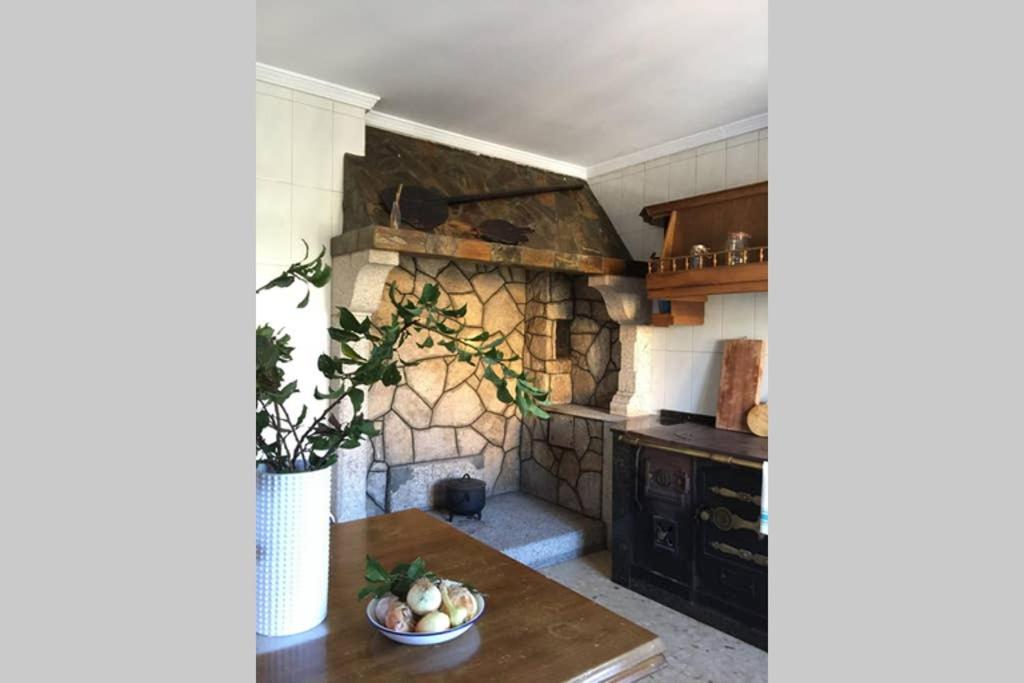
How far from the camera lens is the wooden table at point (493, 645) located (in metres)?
0.90

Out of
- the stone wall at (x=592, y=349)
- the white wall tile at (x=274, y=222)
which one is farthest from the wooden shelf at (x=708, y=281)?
the white wall tile at (x=274, y=222)

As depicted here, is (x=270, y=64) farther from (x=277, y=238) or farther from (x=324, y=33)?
(x=277, y=238)

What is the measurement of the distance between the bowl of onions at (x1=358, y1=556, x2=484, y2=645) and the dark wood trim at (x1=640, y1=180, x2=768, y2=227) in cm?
252

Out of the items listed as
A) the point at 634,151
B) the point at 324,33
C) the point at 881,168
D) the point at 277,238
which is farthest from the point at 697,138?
the point at 881,168

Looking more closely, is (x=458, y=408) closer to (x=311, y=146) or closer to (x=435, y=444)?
(x=435, y=444)

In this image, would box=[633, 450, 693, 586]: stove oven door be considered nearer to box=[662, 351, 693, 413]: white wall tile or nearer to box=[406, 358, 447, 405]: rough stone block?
box=[662, 351, 693, 413]: white wall tile

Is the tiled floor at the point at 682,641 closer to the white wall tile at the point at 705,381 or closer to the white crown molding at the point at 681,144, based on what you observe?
the white wall tile at the point at 705,381

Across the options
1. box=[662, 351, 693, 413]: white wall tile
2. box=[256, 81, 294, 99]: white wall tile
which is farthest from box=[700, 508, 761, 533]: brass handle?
box=[256, 81, 294, 99]: white wall tile

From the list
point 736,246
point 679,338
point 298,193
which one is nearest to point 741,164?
point 736,246

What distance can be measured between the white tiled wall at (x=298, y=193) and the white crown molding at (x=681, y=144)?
1.61m

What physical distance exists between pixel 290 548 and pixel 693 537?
217cm

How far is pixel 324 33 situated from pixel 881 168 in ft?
7.98

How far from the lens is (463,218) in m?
3.17

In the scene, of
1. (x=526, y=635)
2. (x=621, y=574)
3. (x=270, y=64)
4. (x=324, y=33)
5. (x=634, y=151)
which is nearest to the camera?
(x=526, y=635)
